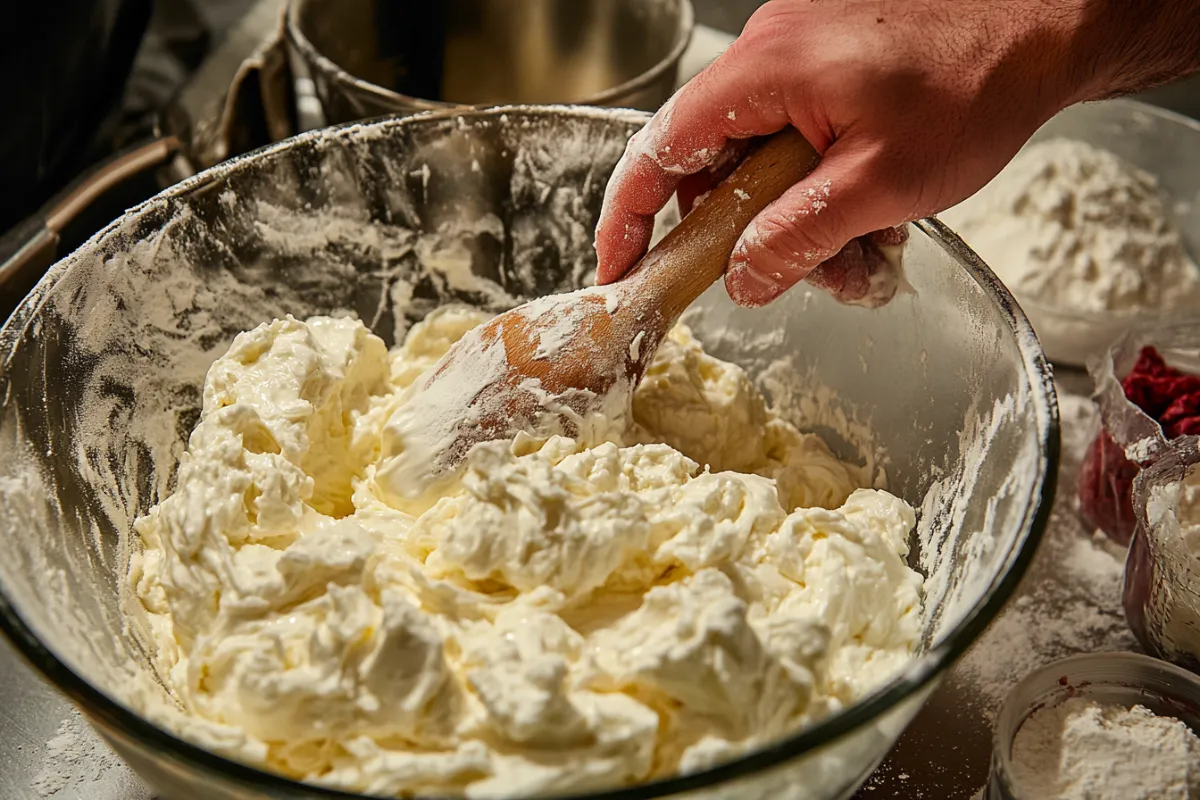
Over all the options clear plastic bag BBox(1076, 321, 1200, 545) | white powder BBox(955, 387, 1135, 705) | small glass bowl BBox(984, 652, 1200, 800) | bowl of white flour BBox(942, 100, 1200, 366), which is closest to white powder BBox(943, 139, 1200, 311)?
bowl of white flour BBox(942, 100, 1200, 366)

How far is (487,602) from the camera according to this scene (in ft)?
2.92

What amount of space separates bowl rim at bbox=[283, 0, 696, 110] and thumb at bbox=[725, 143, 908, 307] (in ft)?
1.30

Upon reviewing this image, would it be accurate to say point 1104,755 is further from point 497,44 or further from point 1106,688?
point 497,44

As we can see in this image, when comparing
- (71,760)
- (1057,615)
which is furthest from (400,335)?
(1057,615)

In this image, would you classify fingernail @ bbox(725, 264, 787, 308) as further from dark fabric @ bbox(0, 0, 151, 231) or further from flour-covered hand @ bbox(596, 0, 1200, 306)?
dark fabric @ bbox(0, 0, 151, 231)

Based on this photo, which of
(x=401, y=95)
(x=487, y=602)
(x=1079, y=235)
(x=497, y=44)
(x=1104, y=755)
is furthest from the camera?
(x=497, y=44)

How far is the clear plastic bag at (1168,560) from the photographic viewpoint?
3.71 ft

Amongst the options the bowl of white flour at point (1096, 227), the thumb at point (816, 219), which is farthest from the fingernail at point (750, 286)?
the bowl of white flour at point (1096, 227)

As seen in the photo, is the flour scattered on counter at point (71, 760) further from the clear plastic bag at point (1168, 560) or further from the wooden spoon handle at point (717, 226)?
the clear plastic bag at point (1168, 560)

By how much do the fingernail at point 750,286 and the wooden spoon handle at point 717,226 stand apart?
0.02 metres

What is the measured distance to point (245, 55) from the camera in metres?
1.88

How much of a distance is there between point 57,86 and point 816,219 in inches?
49.4

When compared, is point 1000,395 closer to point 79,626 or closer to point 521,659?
point 521,659

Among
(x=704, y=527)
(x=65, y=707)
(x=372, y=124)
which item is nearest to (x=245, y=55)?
(x=372, y=124)
